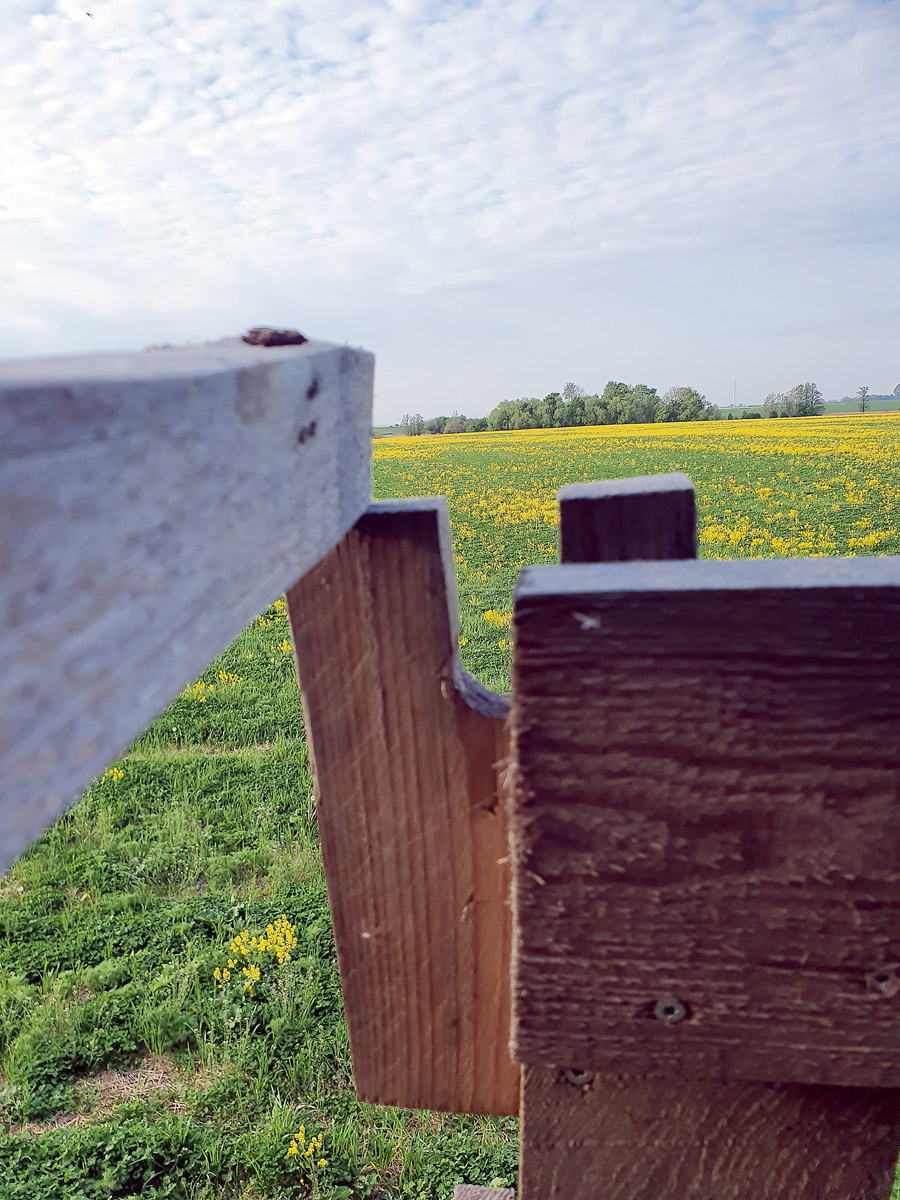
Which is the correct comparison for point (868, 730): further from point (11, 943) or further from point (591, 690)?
point (11, 943)

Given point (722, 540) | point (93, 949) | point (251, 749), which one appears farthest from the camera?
point (722, 540)

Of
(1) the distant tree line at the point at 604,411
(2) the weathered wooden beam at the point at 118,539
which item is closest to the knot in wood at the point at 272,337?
(2) the weathered wooden beam at the point at 118,539

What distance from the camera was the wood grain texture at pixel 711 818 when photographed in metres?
0.56

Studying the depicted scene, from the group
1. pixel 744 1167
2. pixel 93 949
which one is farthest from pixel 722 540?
pixel 744 1167

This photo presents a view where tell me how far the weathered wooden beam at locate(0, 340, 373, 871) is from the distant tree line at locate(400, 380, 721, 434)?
52438 millimetres

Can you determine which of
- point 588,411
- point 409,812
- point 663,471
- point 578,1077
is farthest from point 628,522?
point 588,411

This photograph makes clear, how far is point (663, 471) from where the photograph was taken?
22109 millimetres

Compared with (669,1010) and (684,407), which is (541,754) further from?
(684,407)

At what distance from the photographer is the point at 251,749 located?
534 cm

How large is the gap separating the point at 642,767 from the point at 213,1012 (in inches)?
120

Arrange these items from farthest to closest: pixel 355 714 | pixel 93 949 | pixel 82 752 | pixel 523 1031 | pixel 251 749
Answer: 1. pixel 251 749
2. pixel 93 949
3. pixel 355 714
4. pixel 523 1031
5. pixel 82 752

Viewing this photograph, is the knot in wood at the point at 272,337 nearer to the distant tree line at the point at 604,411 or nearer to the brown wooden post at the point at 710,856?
the brown wooden post at the point at 710,856

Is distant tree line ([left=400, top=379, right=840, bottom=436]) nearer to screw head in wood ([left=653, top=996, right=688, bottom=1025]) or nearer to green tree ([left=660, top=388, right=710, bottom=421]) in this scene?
green tree ([left=660, top=388, right=710, bottom=421])

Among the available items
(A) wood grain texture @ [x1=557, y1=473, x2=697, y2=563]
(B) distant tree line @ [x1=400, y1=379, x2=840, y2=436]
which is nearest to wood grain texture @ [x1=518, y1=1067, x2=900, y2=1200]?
(A) wood grain texture @ [x1=557, y1=473, x2=697, y2=563]
